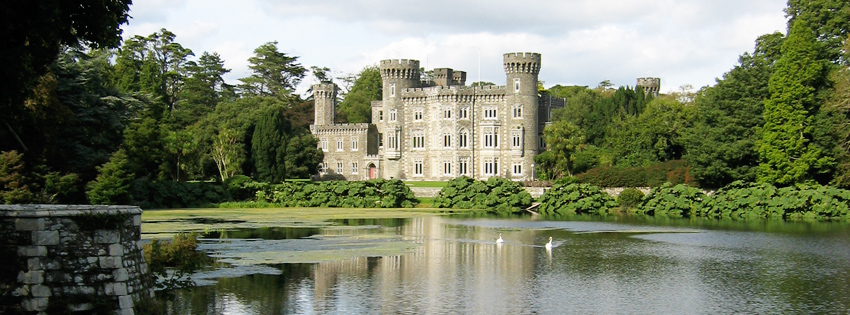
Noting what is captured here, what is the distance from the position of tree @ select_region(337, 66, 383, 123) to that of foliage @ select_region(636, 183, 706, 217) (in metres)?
43.7

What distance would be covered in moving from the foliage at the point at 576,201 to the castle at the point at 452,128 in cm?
1985

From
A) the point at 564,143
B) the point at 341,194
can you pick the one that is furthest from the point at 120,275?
the point at 564,143

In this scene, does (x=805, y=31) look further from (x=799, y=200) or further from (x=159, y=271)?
(x=159, y=271)

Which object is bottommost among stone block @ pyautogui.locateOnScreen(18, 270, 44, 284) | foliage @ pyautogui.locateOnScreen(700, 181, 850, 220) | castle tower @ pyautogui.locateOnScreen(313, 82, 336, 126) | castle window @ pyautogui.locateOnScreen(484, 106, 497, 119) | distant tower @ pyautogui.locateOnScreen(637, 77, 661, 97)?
stone block @ pyautogui.locateOnScreen(18, 270, 44, 284)

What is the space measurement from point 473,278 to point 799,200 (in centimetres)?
2460

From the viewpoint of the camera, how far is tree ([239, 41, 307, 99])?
303ft

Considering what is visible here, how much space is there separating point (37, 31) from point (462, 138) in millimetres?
55388

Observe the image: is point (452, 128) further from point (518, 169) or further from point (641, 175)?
point (641, 175)

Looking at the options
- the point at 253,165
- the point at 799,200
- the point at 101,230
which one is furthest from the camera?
the point at 253,165

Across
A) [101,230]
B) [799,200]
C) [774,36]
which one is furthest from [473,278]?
[774,36]

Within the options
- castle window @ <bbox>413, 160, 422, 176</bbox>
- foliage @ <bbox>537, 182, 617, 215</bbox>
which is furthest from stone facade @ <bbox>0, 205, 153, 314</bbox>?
castle window @ <bbox>413, 160, 422, 176</bbox>

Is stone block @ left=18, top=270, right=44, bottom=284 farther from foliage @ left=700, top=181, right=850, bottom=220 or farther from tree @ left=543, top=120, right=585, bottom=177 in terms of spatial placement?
tree @ left=543, top=120, right=585, bottom=177

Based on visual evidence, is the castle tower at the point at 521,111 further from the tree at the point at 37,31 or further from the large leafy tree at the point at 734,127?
the tree at the point at 37,31

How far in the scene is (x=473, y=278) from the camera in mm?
22109
